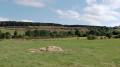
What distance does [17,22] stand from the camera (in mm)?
145625

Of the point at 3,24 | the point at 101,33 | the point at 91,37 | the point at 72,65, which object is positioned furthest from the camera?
the point at 3,24

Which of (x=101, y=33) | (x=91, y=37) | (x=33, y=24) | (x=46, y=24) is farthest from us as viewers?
(x=46, y=24)

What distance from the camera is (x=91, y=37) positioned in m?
66.9

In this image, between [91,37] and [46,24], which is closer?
[91,37]

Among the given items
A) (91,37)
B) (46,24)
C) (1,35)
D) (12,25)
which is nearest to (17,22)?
(12,25)

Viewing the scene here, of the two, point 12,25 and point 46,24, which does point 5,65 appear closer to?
point 12,25

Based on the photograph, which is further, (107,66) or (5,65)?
(107,66)

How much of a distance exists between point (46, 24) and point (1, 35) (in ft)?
292

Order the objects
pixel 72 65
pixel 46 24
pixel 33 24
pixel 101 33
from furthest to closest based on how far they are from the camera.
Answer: pixel 46 24 < pixel 33 24 < pixel 101 33 < pixel 72 65

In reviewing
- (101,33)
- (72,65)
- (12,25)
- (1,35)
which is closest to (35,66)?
(72,65)

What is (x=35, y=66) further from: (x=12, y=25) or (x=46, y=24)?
(x=46, y=24)

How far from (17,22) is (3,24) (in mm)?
13755

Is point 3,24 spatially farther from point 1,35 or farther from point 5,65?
point 5,65

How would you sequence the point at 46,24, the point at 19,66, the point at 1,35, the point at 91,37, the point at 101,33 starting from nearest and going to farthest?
the point at 19,66 → the point at 91,37 → the point at 1,35 → the point at 101,33 → the point at 46,24
